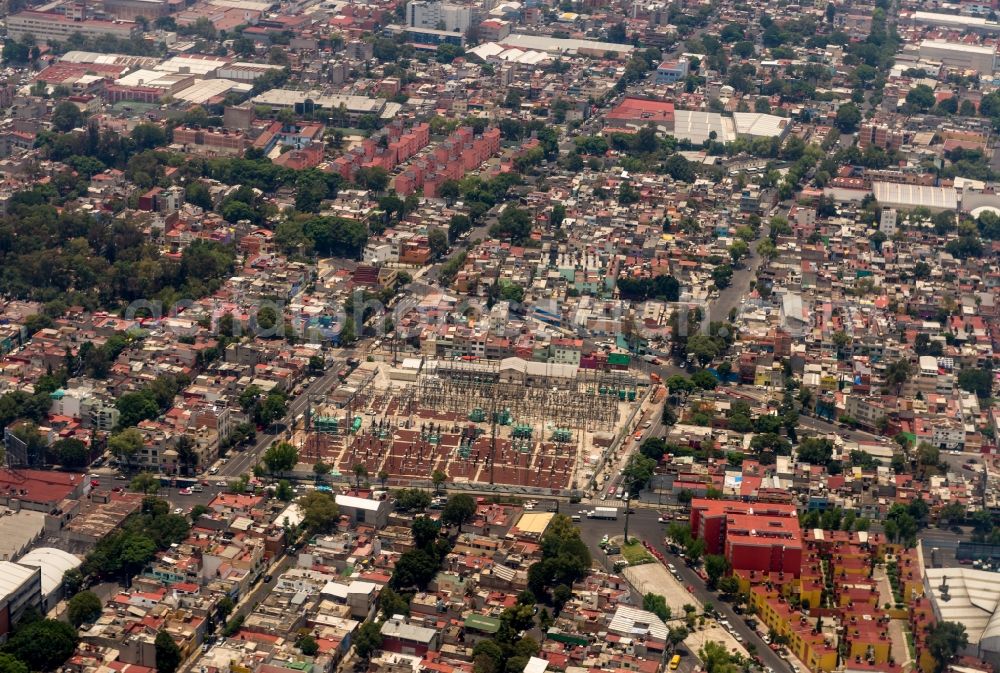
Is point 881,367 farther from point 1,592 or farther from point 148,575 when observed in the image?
point 1,592

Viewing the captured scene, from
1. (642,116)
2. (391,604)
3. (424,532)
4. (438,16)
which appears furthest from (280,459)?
(438,16)

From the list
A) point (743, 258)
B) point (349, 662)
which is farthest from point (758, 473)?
point (743, 258)

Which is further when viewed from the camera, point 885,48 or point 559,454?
point 885,48

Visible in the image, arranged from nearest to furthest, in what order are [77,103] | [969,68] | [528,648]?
[528,648] → [77,103] → [969,68]

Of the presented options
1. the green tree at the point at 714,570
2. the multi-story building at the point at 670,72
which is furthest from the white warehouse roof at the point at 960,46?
the green tree at the point at 714,570

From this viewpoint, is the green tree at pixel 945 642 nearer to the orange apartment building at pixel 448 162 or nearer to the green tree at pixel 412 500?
the green tree at pixel 412 500

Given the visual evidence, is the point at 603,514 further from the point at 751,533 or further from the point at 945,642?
the point at 945,642

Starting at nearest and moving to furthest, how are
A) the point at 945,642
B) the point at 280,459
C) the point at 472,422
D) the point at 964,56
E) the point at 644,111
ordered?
the point at 945,642 < the point at 280,459 < the point at 472,422 < the point at 644,111 < the point at 964,56
